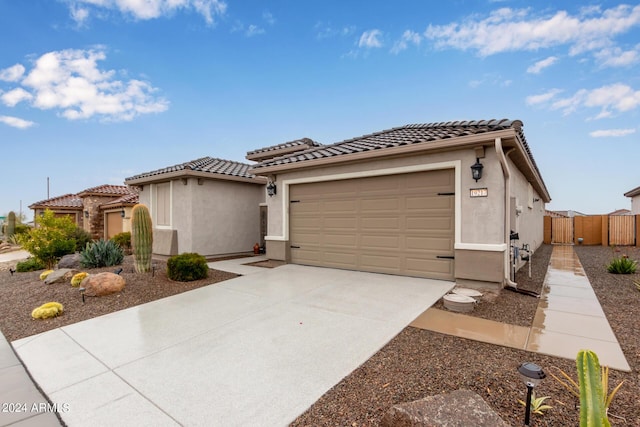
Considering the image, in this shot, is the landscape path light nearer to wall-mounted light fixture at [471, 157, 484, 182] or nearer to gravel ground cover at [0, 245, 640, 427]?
gravel ground cover at [0, 245, 640, 427]

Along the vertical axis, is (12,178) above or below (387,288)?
above

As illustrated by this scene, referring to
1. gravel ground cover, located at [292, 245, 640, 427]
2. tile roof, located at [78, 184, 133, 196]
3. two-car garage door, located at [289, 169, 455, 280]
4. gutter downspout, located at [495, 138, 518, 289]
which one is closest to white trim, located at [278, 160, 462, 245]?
two-car garage door, located at [289, 169, 455, 280]

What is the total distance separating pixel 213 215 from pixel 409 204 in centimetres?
728

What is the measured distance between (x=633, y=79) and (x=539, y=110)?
258 cm

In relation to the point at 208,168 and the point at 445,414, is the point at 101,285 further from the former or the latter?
the point at 445,414

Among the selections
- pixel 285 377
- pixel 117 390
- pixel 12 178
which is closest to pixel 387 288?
pixel 285 377

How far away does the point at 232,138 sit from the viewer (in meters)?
17.0

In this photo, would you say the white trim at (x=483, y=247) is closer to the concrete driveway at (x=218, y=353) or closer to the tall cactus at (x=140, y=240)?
the concrete driveway at (x=218, y=353)

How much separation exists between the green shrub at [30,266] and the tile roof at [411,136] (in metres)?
8.17

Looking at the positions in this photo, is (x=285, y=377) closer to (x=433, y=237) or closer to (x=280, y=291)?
(x=280, y=291)

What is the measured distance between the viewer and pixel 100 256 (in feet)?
29.6

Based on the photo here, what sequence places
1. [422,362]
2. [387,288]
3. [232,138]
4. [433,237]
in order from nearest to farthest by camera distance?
1. [422,362]
2. [387,288]
3. [433,237]
4. [232,138]

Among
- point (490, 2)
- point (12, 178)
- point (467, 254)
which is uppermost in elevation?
point (490, 2)

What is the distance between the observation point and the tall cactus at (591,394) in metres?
1.66
